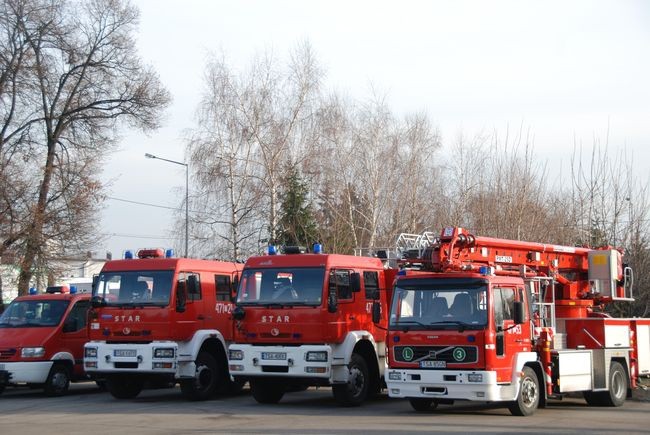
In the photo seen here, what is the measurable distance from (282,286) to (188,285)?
244cm

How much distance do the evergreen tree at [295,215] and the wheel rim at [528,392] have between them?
2207cm

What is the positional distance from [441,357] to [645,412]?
4278 millimetres

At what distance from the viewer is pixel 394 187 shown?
41.7m

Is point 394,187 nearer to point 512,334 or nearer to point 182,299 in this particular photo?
point 182,299

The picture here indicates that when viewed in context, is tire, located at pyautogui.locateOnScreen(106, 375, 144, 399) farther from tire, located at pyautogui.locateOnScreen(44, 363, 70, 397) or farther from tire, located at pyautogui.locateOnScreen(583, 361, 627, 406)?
tire, located at pyautogui.locateOnScreen(583, 361, 627, 406)

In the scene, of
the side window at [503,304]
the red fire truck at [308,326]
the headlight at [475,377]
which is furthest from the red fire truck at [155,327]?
the side window at [503,304]

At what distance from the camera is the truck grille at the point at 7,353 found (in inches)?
806

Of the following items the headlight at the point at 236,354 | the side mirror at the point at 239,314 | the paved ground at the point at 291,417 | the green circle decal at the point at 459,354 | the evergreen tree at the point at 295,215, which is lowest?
the paved ground at the point at 291,417

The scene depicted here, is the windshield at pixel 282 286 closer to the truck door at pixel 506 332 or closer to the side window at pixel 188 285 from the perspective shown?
the side window at pixel 188 285

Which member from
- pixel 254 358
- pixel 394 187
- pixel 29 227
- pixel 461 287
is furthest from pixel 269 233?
pixel 461 287

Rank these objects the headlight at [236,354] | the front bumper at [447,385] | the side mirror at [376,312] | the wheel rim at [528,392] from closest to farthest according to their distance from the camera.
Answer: the front bumper at [447,385], the wheel rim at [528,392], the side mirror at [376,312], the headlight at [236,354]

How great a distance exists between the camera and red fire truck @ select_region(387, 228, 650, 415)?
15.2m

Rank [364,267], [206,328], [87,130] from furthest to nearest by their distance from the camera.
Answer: [87,130], [206,328], [364,267]

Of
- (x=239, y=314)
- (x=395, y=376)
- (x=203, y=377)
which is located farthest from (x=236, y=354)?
(x=395, y=376)
